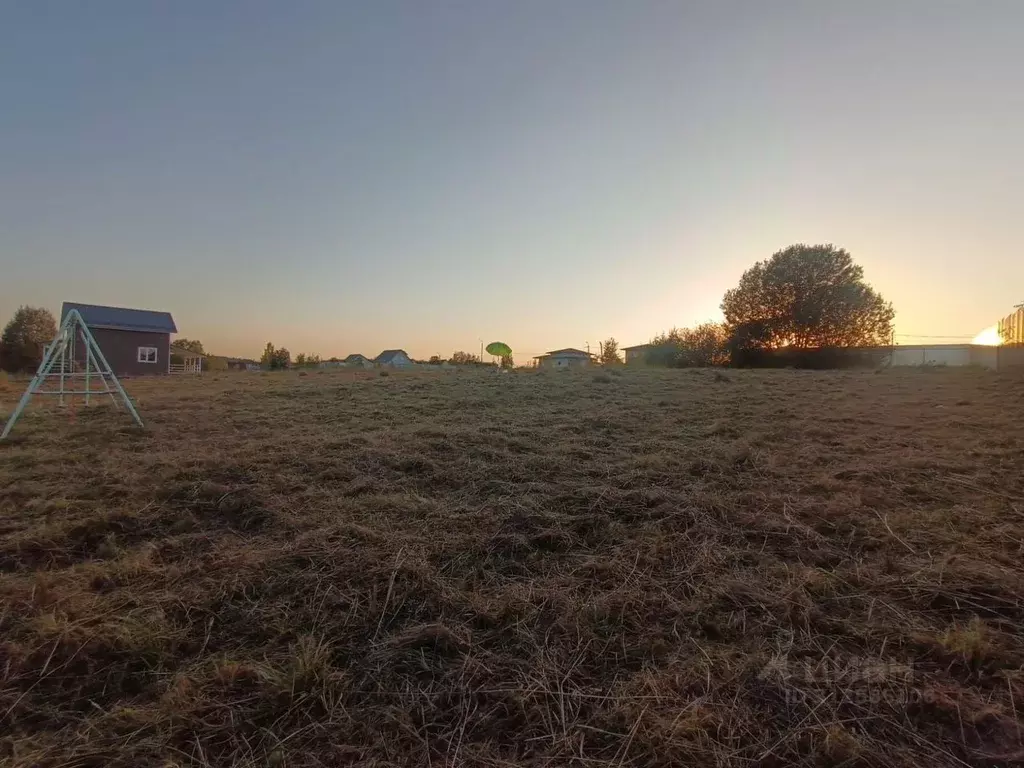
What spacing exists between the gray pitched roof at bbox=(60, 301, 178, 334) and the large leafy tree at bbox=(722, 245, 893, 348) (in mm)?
32528

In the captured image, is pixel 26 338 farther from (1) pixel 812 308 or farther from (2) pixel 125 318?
(1) pixel 812 308

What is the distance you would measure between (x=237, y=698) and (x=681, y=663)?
1.50 m

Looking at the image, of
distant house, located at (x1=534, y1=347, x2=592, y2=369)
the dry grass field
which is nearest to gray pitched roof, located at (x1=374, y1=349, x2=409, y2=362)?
distant house, located at (x1=534, y1=347, x2=592, y2=369)

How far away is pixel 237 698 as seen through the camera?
1604 millimetres

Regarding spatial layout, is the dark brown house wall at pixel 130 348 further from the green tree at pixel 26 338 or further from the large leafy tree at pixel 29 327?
the large leafy tree at pixel 29 327

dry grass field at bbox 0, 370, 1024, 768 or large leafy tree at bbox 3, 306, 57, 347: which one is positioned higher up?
large leafy tree at bbox 3, 306, 57, 347

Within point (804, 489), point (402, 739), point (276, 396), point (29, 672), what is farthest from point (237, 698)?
point (276, 396)

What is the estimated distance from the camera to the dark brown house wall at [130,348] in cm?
2595

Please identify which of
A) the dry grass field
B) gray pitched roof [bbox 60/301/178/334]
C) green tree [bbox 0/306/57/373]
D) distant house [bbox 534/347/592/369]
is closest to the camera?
the dry grass field

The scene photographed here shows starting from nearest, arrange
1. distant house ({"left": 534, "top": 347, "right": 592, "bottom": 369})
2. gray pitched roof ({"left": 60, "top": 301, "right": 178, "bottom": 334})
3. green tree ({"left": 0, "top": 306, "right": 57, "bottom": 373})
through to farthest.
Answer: gray pitched roof ({"left": 60, "top": 301, "right": 178, "bottom": 334}), green tree ({"left": 0, "top": 306, "right": 57, "bottom": 373}), distant house ({"left": 534, "top": 347, "right": 592, "bottom": 369})

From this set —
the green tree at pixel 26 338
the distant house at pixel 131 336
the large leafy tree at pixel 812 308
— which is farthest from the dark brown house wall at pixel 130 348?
the large leafy tree at pixel 812 308

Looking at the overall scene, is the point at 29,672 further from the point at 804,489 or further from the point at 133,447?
the point at 804,489

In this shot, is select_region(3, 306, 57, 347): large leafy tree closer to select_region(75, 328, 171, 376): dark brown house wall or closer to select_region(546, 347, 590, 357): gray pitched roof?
select_region(75, 328, 171, 376): dark brown house wall

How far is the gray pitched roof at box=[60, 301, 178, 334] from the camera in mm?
25609
